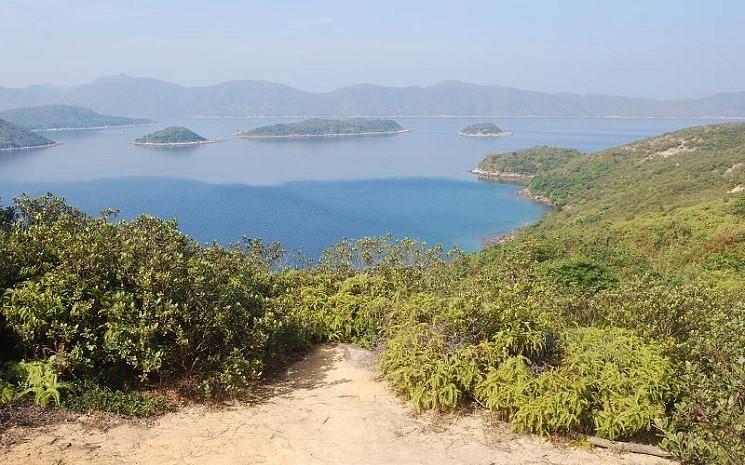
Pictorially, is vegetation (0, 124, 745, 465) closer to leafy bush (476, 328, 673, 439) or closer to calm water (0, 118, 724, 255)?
leafy bush (476, 328, 673, 439)

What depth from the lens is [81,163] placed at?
9406 centimetres

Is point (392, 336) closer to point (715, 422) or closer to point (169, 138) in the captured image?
point (715, 422)

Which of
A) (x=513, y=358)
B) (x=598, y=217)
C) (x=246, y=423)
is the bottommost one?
(x=598, y=217)

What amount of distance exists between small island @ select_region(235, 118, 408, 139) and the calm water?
131ft

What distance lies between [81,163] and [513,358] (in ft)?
334

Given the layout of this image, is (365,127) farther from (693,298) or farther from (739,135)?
(693,298)

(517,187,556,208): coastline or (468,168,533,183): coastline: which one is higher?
(468,168,533,183): coastline

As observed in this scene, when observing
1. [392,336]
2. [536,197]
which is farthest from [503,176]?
[392,336]

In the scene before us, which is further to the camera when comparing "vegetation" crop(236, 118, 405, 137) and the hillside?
"vegetation" crop(236, 118, 405, 137)

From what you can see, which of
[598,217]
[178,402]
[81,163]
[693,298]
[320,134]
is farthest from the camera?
[320,134]

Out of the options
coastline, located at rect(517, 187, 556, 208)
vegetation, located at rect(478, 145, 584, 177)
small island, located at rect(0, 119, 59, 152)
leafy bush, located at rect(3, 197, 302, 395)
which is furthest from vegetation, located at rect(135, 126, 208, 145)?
leafy bush, located at rect(3, 197, 302, 395)

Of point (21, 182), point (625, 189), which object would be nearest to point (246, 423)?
point (625, 189)

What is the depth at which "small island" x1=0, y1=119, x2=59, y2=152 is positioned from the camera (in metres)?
114

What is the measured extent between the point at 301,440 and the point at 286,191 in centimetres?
6509
